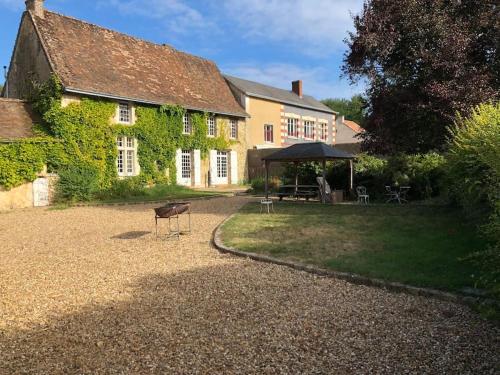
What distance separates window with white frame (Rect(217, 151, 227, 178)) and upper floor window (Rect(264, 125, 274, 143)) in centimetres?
570


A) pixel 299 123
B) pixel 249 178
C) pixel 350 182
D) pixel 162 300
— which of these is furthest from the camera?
pixel 299 123

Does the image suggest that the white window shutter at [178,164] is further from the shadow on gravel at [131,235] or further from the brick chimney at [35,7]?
the shadow on gravel at [131,235]

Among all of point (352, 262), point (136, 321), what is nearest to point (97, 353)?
point (136, 321)

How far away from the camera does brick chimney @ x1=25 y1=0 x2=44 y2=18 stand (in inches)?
806

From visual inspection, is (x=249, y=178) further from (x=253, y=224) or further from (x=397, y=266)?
(x=397, y=266)

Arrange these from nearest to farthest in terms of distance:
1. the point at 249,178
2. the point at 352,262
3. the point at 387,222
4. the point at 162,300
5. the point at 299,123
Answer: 1. the point at 162,300
2. the point at 352,262
3. the point at 387,222
4. the point at 249,178
5. the point at 299,123

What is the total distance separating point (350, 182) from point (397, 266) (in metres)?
11.1

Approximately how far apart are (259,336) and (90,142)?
17.6 meters

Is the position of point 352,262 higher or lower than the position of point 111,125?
lower

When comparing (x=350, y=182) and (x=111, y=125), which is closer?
(x=350, y=182)

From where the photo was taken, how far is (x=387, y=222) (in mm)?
10719

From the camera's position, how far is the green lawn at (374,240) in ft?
20.0

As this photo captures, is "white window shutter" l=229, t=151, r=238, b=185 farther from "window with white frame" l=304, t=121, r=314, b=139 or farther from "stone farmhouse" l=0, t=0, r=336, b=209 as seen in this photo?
"window with white frame" l=304, t=121, r=314, b=139

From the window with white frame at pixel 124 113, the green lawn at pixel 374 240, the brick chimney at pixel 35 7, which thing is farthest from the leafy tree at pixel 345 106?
the green lawn at pixel 374 240
